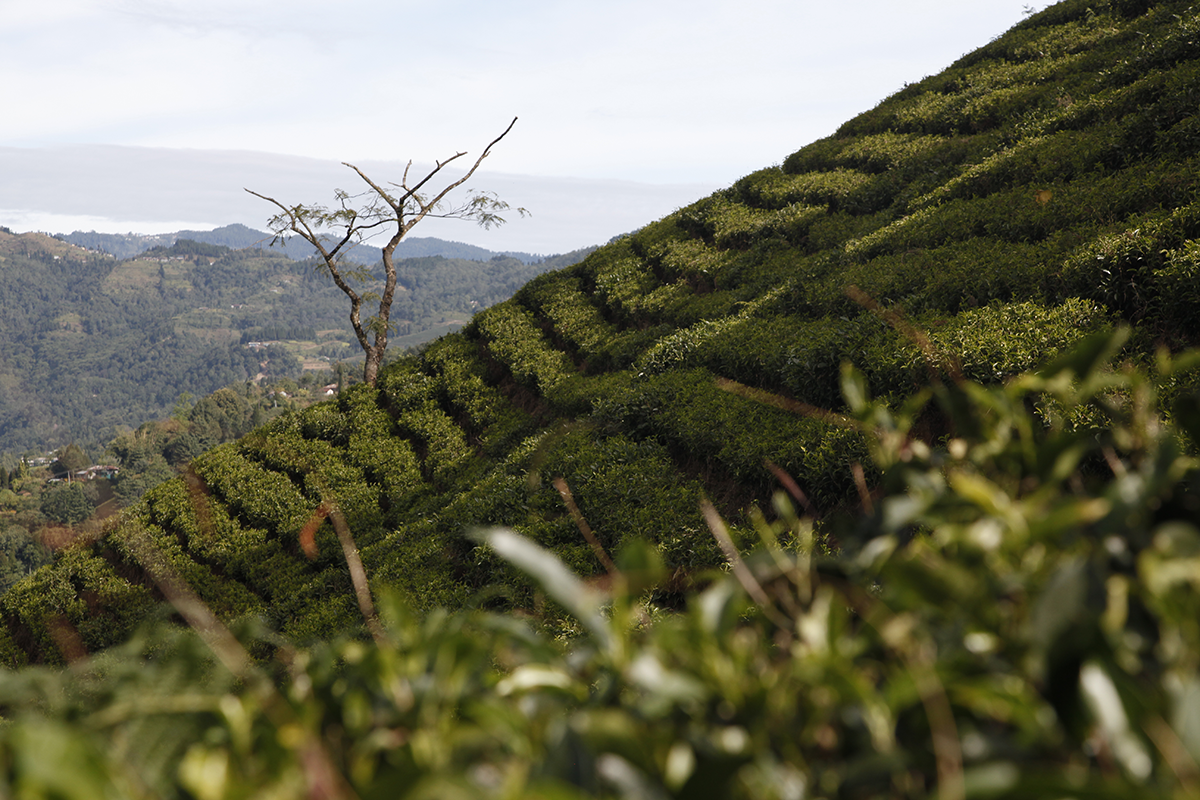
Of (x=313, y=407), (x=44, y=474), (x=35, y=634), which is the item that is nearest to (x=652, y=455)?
(x=313, y=407)

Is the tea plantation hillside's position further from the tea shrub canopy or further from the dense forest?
the tea shrub canopy

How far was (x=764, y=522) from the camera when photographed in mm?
984

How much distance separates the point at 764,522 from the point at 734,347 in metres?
7.80

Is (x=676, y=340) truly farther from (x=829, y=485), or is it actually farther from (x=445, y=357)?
(x=445, y=357)

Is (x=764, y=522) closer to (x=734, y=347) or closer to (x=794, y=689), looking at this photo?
(x=794, y=689)

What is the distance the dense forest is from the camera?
2.00ft

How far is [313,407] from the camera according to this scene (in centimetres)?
1393

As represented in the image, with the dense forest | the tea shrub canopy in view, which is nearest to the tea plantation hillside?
the dense forest

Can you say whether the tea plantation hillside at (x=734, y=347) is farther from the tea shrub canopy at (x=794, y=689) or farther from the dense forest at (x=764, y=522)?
the tea shrub canopy at (x=794, y=689)

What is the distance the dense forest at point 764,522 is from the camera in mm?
609

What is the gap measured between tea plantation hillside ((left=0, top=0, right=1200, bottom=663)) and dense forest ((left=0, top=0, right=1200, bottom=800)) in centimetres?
6

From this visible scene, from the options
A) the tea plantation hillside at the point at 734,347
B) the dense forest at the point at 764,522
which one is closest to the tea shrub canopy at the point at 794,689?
the dense forest at the point at 764,522

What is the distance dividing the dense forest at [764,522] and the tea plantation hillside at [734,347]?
56mm

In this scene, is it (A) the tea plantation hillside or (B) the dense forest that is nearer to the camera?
(B) the dense forest
